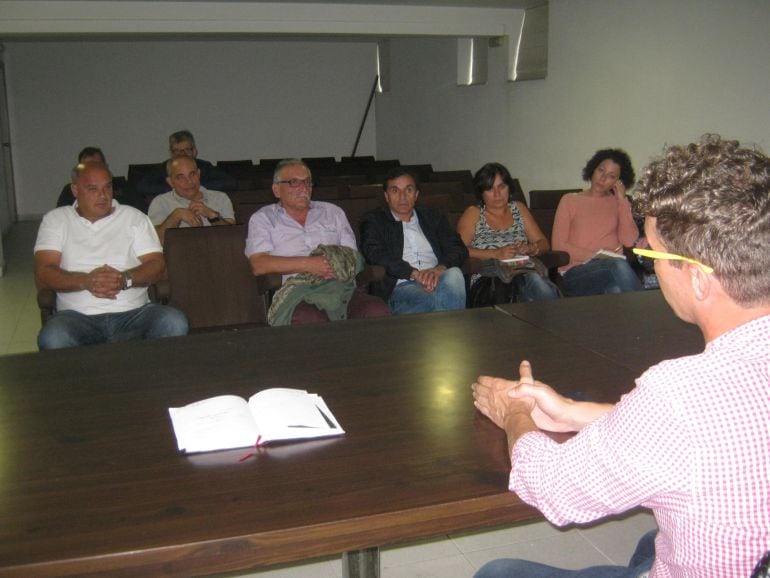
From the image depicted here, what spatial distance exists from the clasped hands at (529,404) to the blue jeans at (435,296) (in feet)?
6.72

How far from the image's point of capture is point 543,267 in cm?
383

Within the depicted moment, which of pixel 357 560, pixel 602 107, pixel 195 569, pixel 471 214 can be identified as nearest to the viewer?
pixel 195 569

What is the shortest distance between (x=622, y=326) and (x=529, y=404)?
85 cm

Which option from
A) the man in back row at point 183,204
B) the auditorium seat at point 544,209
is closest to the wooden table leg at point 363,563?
the man in back row at point 183,204

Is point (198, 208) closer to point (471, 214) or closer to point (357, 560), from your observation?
point (471, 214)

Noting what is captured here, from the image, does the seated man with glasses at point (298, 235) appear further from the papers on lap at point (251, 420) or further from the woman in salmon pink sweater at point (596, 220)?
the papers on lap at point (251, 420)

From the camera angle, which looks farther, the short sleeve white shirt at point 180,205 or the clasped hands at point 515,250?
the short sleeve white shirt at point 180,205

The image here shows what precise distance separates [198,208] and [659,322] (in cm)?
274

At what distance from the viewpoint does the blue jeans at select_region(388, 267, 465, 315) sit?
140 inches

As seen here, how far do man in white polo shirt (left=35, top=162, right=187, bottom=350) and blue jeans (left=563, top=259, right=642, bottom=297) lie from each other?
79.3 inches

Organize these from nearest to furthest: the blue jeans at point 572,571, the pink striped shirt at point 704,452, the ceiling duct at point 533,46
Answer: the pink striped shirt at point 704,452 → the blue jeans at point 572,571 → the ceiling duct at point 533,46

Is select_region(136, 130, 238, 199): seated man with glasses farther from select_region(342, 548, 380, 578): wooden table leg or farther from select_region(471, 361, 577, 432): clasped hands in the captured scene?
select_region(471, 361, 577, 432): clasped hands

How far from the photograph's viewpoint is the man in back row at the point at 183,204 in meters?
4.09

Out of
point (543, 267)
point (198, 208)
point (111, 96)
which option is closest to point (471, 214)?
point (543, 267)
